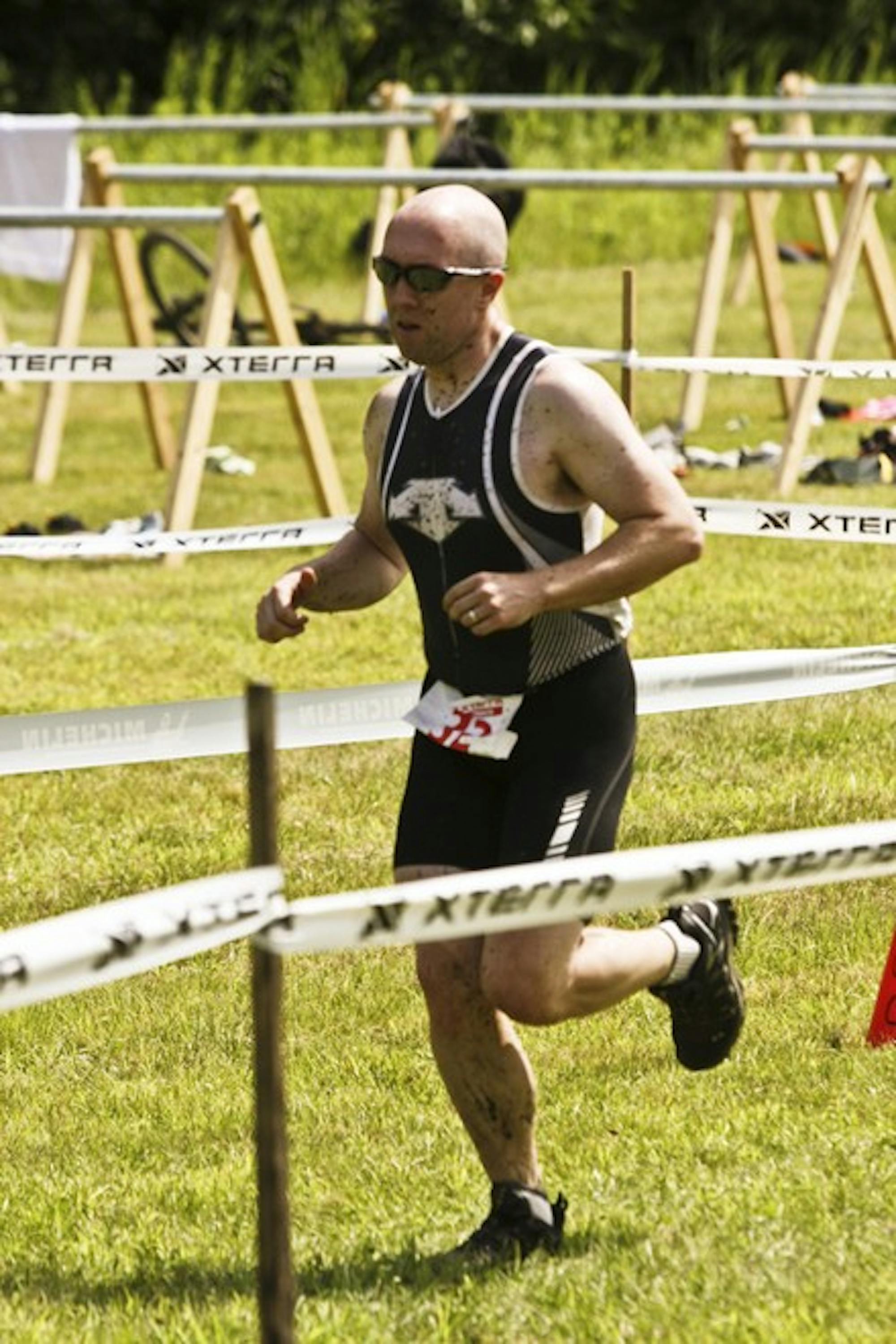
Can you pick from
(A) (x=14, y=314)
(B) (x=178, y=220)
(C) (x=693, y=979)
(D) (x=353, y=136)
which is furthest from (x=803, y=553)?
(D) (x=353, y=136)

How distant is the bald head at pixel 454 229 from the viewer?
4859 millimetres

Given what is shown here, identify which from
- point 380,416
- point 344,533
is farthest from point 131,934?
point 344,533

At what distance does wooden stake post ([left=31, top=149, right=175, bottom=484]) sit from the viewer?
13375 millimetres

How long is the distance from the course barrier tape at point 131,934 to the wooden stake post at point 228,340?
295 inches

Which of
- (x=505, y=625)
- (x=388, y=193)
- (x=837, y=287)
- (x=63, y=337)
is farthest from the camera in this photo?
(x=388, y=193)

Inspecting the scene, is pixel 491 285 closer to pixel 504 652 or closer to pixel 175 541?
pixel 504 652

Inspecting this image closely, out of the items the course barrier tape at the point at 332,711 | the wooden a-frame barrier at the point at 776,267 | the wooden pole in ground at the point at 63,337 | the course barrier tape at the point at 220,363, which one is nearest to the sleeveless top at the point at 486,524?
the course barrier tape at the point at 332,711

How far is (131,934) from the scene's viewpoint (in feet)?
12.1

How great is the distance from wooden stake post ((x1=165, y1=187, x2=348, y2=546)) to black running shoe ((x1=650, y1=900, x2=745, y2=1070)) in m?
6.02

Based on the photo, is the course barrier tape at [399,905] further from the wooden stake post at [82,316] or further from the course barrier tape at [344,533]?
the wooden stake post at [82,316]

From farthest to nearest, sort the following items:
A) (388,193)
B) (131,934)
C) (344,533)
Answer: (388,193) → (344,533) → (131,934)

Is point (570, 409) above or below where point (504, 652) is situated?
above

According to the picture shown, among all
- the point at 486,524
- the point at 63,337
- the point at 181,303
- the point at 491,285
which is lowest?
the point at 181,303

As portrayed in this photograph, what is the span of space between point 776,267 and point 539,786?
32.5ft
